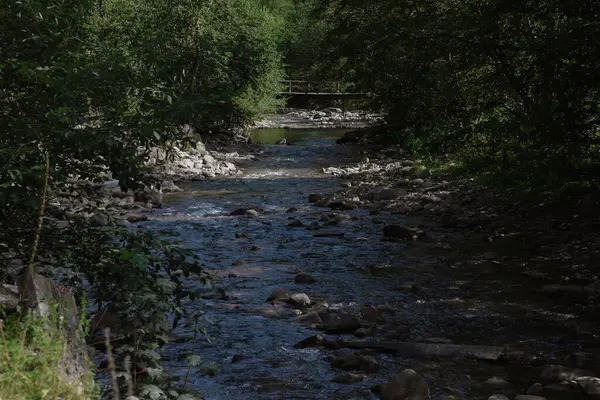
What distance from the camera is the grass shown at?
3.90 metres

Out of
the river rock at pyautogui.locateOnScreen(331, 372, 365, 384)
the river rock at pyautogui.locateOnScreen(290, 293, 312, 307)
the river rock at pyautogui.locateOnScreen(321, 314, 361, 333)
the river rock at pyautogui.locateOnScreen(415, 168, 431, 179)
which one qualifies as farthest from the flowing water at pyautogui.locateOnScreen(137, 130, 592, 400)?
the river rock at pyautogui.locateOnScreen(415, 168, 431, 179)

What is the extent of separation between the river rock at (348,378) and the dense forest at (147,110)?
160cm

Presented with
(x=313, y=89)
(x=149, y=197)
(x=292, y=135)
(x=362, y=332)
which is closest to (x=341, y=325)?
(x=362, y=332)

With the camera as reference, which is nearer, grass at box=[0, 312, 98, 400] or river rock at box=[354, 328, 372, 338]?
grass at box=[0, 312, 98, 400]

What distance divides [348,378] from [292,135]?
95.0 feet

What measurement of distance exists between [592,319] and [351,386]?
3.09 metres

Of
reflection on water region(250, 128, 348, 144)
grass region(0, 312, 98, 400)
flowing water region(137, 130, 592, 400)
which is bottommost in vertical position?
flowing water region(137, 130, 592, 400)

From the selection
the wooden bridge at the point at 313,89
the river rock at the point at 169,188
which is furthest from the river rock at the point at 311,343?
the wooden bridge at the point at 313,89

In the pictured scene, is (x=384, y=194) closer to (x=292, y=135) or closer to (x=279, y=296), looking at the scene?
(x=279, y=296)

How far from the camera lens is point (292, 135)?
116 ft

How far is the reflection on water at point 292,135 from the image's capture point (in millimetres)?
32906

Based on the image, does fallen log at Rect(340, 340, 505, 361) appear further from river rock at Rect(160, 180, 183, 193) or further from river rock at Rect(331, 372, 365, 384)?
river rock at Rect(160, 180, 183, 193)

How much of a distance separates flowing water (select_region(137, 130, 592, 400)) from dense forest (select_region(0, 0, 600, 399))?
2.77 ft

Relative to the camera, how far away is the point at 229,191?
18672mm
